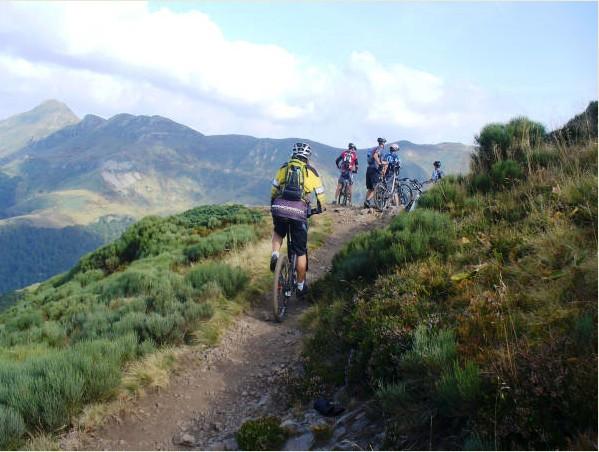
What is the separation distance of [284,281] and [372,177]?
419 inches

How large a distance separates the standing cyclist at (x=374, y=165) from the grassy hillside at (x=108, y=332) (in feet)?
16.6

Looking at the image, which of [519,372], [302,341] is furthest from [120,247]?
[519,372]

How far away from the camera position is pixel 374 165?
18500 mm

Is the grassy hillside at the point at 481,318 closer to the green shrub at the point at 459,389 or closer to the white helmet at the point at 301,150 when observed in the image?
the green shrub at the point at 459,389

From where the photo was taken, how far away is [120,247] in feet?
72.0

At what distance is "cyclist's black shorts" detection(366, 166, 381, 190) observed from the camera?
1869cm

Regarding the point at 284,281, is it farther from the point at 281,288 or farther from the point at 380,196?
the point at 380,196

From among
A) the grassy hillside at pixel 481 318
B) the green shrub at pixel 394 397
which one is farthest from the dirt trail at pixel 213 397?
the green shrub at pixel 394 397

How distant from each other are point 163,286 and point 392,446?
757 cm

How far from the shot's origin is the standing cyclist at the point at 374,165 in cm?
1811

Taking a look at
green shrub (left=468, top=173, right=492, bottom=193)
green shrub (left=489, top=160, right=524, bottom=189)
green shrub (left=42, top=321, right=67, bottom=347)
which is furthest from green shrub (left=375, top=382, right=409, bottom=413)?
green shrub (left=42, top=321, right=67, bottom=347)

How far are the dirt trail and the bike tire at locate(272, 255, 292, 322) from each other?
245 mm

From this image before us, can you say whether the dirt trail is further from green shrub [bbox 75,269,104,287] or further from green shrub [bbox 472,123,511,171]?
green shrub [bbox 75,269,104,287]

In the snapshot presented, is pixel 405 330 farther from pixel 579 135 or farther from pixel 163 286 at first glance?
pixel 579 135
